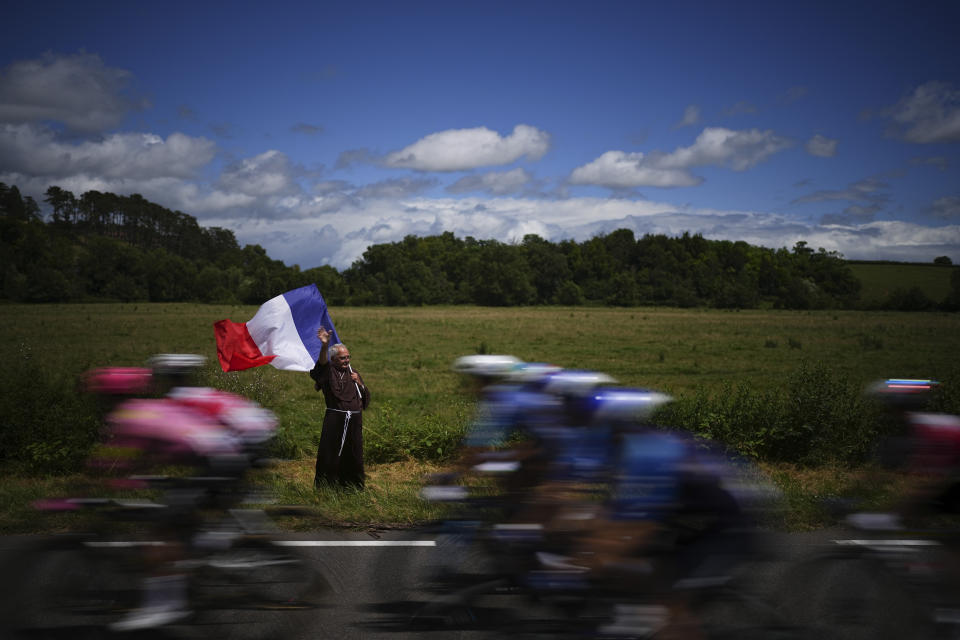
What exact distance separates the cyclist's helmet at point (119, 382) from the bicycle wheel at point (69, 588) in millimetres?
879

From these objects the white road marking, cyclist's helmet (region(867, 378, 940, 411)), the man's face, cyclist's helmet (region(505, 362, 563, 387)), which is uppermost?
cyclist's helmet (region(505, 362, 563, 387))

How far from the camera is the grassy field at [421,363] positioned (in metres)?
6.87

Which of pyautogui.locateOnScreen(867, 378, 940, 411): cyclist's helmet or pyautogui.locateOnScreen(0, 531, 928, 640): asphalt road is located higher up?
pyautogui.locateOnScreen(867, 378, 940, 411): cyclist's helmet

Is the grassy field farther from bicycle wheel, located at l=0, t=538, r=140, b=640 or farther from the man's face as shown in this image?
the man's face

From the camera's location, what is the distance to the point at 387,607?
433 centimetres

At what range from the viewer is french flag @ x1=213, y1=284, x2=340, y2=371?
8.39 m

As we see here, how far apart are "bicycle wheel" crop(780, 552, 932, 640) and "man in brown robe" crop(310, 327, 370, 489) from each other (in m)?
4.50

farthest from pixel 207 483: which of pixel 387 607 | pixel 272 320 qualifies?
pixel 272 320

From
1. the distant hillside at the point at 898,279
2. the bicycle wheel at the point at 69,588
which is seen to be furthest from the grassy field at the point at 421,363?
the distant hillside at the point at 898,279

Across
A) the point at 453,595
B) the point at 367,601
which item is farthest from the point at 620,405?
the point at 367,601

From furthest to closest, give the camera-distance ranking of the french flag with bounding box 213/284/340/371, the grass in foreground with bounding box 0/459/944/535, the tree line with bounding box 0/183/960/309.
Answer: the tree line with bounding box 0/183/960/309 → the french flag with bounding box 213/284/340/371 → the grass in foreground with bounding box 0/459/944/535

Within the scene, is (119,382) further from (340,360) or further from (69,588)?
(340,360)

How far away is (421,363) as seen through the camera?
24734 millimetres

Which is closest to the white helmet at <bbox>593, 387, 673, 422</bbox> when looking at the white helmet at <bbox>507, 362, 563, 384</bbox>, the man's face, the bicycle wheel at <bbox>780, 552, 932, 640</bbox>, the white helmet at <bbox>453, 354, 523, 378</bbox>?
the white helmet at <bbox>507, 362, 563, 384</bbox>
